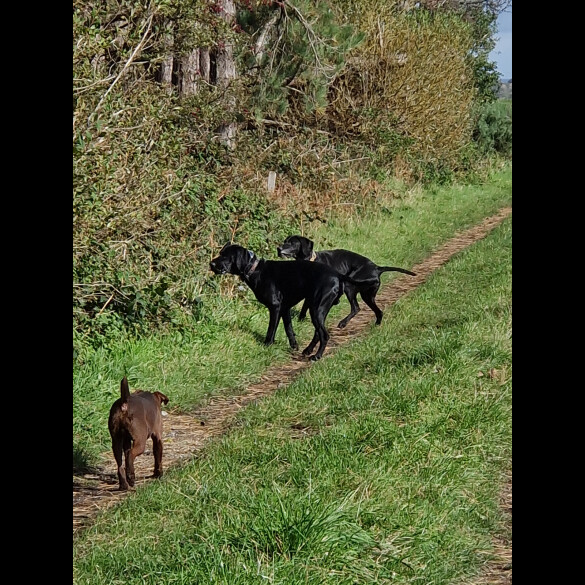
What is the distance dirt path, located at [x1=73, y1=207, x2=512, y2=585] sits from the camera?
5.07 m

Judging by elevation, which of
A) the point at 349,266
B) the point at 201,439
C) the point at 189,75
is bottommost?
the point at 201,439

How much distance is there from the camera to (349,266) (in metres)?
10.4

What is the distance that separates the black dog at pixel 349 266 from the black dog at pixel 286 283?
2.73ft

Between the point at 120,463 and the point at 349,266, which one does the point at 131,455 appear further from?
the point at 349,266

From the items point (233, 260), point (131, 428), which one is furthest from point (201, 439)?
point (233, 260)

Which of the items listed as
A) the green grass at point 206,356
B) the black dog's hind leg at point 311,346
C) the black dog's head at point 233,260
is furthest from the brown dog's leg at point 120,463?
the black dog's head at point 233,260

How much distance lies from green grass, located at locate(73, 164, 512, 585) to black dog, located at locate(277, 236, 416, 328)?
102 centimetres

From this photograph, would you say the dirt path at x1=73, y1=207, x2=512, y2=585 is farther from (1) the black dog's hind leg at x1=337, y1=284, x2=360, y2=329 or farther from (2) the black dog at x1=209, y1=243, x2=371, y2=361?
(2) the black dog at x1=209, y1=243, x2=371, y2=361

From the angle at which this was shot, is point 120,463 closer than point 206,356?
Yes

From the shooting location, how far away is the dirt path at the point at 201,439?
5.07m

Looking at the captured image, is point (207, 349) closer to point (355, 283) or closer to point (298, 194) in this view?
point (355, 283)

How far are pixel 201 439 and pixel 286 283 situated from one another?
9.60ft

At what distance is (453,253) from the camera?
49.2 feet

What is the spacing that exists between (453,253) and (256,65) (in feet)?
15.4
